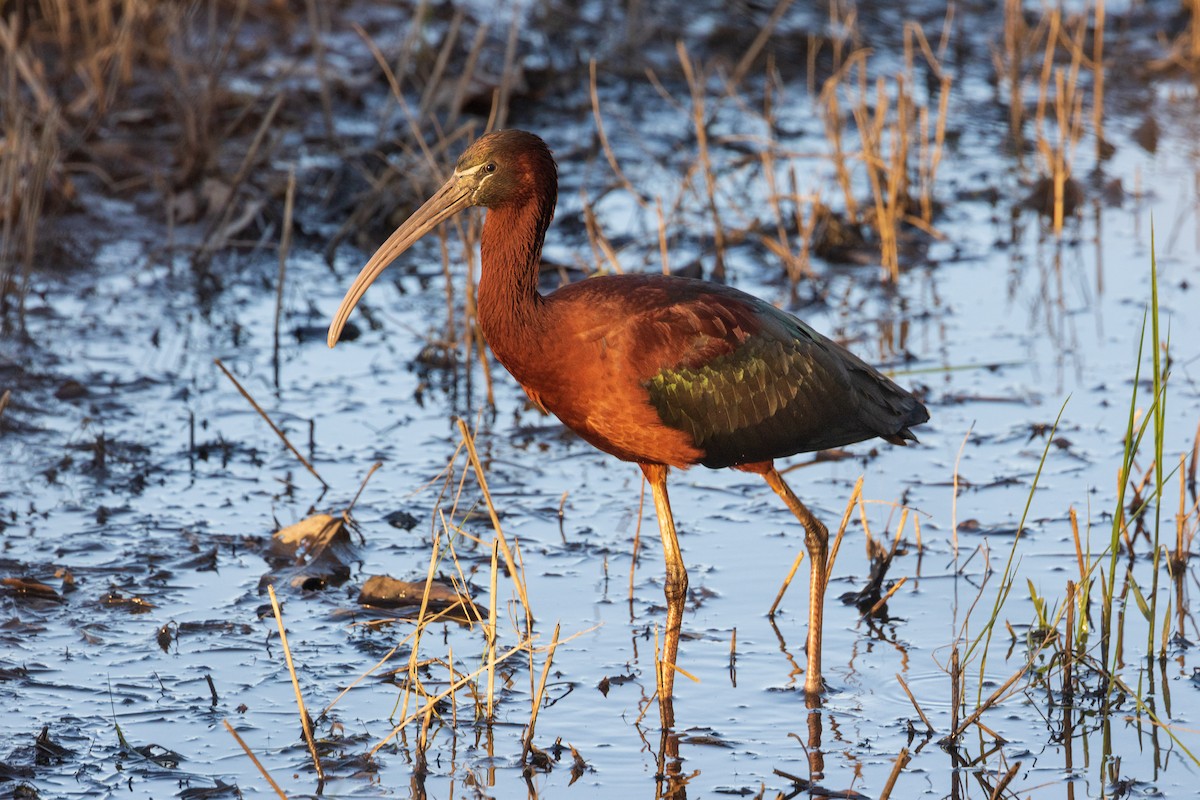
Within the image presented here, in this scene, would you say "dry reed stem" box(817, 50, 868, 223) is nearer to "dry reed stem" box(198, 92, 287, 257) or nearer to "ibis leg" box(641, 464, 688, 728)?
"dry reed stem" box(198, 92, 287, 257)

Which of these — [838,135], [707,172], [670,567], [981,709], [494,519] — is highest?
[838,135]

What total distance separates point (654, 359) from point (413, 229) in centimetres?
87

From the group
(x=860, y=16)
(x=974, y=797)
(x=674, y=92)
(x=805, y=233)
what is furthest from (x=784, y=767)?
(x=860, y=16)

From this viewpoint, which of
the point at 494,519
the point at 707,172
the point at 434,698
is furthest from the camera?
the point at 707,172

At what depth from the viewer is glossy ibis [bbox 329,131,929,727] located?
4773 millimetres

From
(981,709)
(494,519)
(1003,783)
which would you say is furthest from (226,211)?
(1003,783)

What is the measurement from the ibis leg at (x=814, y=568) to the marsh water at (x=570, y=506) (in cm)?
12

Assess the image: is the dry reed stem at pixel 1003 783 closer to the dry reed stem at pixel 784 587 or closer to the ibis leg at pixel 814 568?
the ibis leg at pixel 814 568

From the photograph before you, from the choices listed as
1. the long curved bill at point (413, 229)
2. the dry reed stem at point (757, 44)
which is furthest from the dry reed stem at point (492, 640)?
the dry reed stem at point (757, 44)

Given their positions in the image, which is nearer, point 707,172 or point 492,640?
point 492,640

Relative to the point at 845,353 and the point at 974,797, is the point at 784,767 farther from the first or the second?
the point at 845,353

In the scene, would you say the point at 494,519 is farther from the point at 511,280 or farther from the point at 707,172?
the point at 707,172

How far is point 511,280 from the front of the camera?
4.83 meters

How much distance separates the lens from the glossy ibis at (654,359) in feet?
15.7
